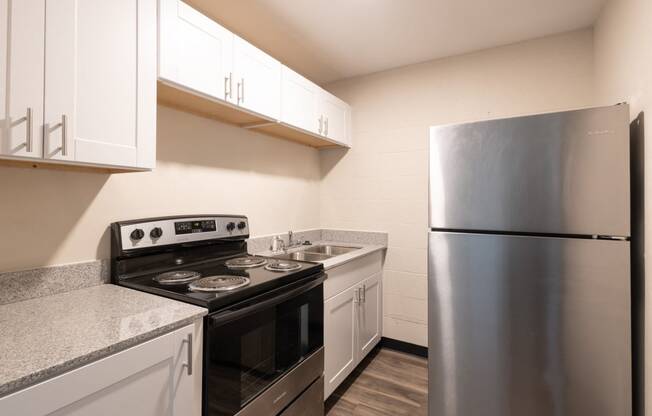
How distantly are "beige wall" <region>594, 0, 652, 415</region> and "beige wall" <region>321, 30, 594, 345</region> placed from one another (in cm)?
24

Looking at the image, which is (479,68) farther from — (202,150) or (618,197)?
(202,150)

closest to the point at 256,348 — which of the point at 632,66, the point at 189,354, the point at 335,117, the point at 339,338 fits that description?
the point at 189,354

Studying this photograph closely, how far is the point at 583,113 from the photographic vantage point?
136 cm

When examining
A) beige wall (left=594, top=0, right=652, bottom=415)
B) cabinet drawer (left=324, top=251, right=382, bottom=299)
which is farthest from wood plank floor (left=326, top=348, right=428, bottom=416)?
beige wall (left=594, top=0, right=652, bottom=415)

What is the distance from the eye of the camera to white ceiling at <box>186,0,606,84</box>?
188 cm

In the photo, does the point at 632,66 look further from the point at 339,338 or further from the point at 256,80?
the point at 339,338

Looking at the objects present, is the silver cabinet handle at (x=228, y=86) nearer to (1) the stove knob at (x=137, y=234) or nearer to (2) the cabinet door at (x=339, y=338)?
(1) the stove knob at (x=137, y=234)

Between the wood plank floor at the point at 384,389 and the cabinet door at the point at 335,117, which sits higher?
the cabinet door at the point at 335,117

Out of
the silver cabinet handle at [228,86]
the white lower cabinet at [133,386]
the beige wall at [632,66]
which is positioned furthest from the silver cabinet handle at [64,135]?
the beige wall at [632,66]

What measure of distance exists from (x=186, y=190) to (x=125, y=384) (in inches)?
46.1

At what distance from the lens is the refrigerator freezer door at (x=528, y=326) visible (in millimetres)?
1315

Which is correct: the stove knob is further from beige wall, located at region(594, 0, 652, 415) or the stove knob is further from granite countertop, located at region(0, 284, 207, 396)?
beige wall, located at region(594, 0, 652, 415)

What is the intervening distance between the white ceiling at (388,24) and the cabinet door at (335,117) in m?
0.33

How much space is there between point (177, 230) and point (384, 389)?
1.75m
